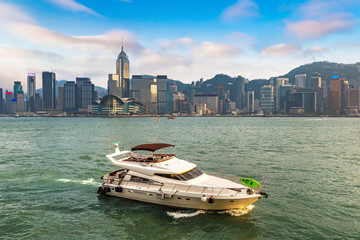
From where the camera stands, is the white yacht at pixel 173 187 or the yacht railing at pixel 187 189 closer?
the white yacht at pixel 173 187

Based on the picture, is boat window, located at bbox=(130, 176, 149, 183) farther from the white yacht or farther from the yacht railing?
the yacht railing

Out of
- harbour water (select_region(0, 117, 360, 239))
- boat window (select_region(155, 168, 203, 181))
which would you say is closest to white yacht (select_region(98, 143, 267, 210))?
boat window (select_region(155, 168, 203, 181))

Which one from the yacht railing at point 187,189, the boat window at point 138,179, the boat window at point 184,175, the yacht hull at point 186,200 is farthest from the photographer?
the boat window at point 138,179

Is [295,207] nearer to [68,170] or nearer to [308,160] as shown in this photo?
[308,160]

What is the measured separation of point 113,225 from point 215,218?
686cm

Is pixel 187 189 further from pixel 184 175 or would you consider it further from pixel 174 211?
pixel 174 211

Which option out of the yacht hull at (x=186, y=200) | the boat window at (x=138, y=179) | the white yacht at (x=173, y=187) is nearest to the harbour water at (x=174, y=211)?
the yacht hull at (x=186, y=200)

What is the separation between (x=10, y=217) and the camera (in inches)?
745

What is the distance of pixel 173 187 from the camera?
19.5 meters

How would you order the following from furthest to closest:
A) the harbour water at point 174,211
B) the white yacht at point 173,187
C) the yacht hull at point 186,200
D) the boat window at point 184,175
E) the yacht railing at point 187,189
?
the boat window at point 184,175 < the yacht railing at point 187,189 < the white yacht at point 173,187 < the yacht hull at point 186,200 < the harbour water at point 174,211

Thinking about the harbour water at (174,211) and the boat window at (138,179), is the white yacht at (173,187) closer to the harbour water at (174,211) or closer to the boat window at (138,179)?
the boat window at (138,179)

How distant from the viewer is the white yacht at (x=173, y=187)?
18261mm

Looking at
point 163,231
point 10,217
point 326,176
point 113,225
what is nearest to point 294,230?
point 163,231

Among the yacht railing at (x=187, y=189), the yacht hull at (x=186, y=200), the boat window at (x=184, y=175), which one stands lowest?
the yacht hull at (x=186, y=200)
